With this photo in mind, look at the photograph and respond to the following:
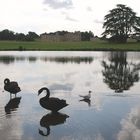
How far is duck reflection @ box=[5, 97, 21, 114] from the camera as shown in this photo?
14984 millimetres

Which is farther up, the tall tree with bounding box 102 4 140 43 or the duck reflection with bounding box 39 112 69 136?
the tall tree with bounding box 102 4 140 43

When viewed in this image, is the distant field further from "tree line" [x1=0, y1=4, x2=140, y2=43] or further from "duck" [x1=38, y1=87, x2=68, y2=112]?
"duck" [x1=38, y1=87, x2=68, y2=112]

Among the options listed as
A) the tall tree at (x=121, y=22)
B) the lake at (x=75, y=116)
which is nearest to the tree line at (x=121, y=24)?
the tall tree at (x=121, y=22)

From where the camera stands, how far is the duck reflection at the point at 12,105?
49.2 feet

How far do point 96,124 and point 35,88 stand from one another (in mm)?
8651

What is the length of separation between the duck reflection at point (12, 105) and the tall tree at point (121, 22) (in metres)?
93.1

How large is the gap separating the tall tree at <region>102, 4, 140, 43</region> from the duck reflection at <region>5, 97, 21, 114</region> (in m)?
93.1

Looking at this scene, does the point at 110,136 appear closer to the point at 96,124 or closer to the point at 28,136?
the point at 96,124

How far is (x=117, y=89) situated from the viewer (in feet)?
69.4

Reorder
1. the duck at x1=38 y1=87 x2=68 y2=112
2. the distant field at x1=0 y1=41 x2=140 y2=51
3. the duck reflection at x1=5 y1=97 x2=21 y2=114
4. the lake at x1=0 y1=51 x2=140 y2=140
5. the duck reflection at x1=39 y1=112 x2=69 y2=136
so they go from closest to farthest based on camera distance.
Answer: the lake at x1=0 y1=51 x2=140 y2=140 → the duck reflection at x1=39 y1=112 x2=69 y2=136 → the duck at x1=38 y1=87 x2=68 y2=112 → the duck reflection at x1=5 y1=97 x2=21 y2=114 → the distant field at x1=0 y1=41 x2=140 y2=51

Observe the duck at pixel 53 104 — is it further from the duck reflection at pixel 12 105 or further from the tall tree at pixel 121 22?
the tall tree at pixel 121 22

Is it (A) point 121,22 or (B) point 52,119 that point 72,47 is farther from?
(B) point 52,119

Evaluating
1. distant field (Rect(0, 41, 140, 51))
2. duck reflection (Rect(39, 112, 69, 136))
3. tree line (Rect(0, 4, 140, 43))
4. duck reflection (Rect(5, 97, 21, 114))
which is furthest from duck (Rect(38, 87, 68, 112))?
tree line (Rect(0, 4, 140, 43))

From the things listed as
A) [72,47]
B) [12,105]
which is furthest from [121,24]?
[12,105]
